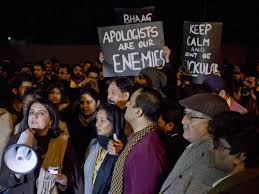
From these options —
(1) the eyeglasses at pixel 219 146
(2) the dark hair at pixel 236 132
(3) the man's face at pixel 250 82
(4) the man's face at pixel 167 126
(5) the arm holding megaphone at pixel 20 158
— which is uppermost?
(2) the dark hair at pixel 236 132

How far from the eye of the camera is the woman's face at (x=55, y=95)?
241 inches

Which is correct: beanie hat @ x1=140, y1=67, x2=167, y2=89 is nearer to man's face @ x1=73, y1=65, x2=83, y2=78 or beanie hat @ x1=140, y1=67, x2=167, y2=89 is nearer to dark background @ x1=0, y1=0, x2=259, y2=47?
man's face @ x1=73, y1=65, x2=83, y2=78

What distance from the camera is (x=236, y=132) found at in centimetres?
265

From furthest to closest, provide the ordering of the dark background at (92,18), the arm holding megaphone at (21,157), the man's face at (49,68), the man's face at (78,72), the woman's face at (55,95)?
the dark background at (92,18) < the man's face at (49,68) < the man's face at (78,72) < the woman's face at (55,95) < the arm holding megaphone at (21,157)

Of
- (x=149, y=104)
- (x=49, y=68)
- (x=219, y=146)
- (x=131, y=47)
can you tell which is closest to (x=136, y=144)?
(x=149, y=104)

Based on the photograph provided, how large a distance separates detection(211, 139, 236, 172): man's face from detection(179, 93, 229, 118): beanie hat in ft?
2.19

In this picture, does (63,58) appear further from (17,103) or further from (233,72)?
(17,103)

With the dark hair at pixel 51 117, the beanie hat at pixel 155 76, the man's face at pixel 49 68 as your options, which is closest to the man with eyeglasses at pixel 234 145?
the dark hair at pixel 51 117

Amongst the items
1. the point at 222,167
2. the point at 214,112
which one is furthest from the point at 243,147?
the point at 214,112

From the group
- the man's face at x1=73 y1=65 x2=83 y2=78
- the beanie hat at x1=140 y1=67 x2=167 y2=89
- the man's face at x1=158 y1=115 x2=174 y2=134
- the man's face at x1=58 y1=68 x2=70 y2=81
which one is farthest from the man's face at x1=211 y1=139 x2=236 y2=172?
the man's face at x1=73 y1=65 x2=83 y2=78

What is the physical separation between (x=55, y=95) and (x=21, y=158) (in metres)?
2.84

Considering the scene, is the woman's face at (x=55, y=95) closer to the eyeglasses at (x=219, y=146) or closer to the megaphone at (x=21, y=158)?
the megaphone at (x=21, y=158)

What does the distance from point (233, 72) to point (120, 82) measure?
5.37m

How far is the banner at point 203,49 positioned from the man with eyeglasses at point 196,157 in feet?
10.6
